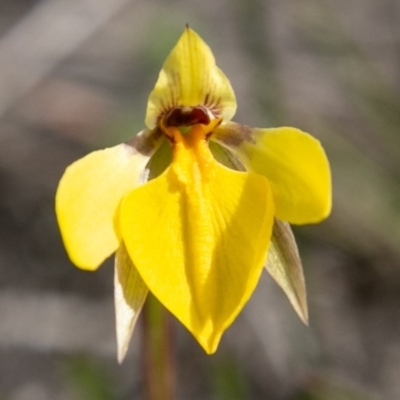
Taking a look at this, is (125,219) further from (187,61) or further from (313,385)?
(313,385)

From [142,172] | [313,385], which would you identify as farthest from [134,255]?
[313,385]

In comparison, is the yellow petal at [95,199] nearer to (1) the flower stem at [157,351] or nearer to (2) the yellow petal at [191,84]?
(2) the yellow petal at [191,84]

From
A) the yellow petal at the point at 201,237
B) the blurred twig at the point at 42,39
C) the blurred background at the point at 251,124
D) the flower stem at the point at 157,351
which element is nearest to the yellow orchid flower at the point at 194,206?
the yellow petal at the point at 201,237

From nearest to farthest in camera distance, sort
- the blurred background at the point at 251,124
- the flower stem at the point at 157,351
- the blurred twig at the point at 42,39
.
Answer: the flower stem at the point at 157,351
the blurred background at the point at 251,124
the blurred twig at the point at 42,39

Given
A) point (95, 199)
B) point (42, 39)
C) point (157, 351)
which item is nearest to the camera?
point (95, 199)

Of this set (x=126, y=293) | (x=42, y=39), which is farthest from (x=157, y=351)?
(x=42, y=39)

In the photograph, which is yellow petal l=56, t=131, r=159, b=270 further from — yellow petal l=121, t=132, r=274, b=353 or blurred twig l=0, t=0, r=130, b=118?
blurred twig l=0, t=0, r=130, b=118

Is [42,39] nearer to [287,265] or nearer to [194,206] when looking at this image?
[194,206]
